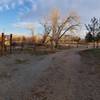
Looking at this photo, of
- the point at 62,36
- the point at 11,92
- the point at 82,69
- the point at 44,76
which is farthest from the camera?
the point at 62,36

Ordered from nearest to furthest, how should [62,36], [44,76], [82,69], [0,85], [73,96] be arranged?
[73,96] → [0,85] → [44,76] → [82,69] → [62,36]

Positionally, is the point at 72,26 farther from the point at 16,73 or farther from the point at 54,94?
the point at 54,94

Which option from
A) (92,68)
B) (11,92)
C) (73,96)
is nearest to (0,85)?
(11,92)

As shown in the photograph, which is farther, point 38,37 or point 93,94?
point 38,37

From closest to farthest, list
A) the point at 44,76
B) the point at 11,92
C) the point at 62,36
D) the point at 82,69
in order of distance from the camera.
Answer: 1. the point at 11,92
2. the point at 44,76
3. the point at 82,69
4. the point at 62,36

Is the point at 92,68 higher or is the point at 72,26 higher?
the point at 72,26

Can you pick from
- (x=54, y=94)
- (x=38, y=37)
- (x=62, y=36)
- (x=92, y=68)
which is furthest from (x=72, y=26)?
(x=54, y=94)

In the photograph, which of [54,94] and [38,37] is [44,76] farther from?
[38,37]

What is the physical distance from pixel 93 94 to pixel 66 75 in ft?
10.7

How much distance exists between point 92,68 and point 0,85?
18.7ft

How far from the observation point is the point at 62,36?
2739 inches

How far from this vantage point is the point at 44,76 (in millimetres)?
14609

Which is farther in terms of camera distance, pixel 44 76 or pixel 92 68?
pixel 92 68

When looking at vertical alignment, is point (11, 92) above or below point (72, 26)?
below
